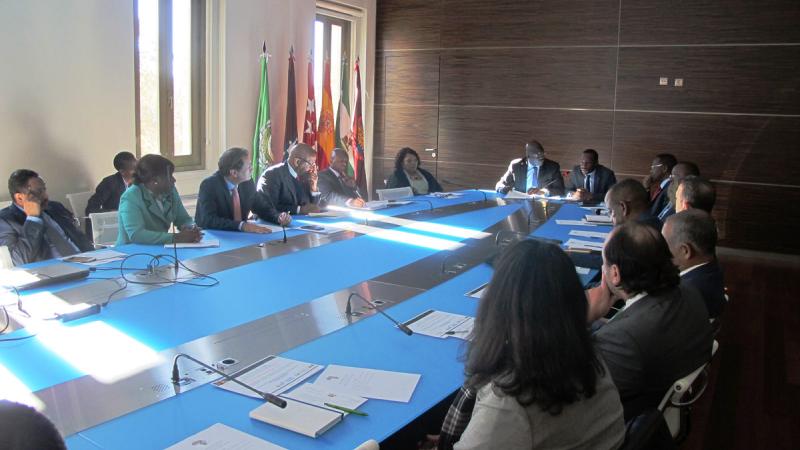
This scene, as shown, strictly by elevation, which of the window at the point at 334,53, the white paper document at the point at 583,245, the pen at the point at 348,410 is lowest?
the pen at the point at 348,410

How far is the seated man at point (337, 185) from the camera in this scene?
6293mm

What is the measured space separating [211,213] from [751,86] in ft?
19.4

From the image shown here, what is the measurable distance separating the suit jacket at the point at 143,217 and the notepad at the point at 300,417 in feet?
7.60

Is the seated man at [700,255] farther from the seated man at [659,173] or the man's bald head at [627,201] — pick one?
the seated man at [659,173]

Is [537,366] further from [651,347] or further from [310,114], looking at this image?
[310,114]

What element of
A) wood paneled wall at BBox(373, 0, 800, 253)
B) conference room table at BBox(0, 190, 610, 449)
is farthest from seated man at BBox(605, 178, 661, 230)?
wood paneled wall at BBox(373, 0, 800, 253)

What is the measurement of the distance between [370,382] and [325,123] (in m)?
6.49

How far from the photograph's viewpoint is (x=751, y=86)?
741 centimetres

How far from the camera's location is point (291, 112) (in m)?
7.70

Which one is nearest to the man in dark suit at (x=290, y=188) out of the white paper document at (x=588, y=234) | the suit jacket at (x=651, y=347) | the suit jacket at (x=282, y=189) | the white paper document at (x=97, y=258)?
the suit jacket at (x=282, y=189)

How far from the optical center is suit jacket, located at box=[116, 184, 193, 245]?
4078 millimetres

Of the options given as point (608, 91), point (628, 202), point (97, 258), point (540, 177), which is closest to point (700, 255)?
point (628, 202)

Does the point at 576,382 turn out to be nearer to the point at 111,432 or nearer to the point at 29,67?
the point at 111,432

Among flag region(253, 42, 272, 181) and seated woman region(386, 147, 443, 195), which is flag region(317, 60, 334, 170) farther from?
seated woman region(386, 147, 443, 195)
